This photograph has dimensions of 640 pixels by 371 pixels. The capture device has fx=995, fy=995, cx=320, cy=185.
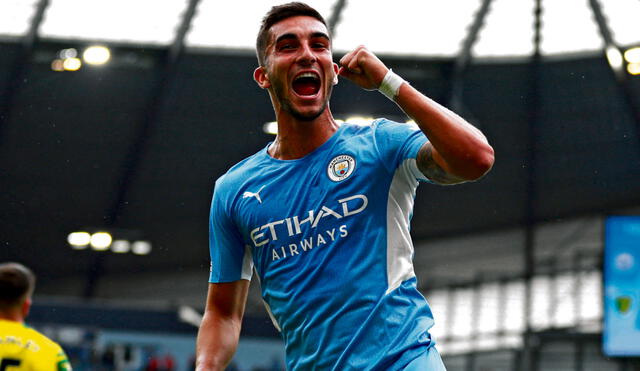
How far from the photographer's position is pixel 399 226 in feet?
9.75

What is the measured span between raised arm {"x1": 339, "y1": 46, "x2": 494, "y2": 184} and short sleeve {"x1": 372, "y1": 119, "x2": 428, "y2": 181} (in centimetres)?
5

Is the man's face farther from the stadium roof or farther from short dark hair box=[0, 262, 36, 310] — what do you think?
the stadium roof

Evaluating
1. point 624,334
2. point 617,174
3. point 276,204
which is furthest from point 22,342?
point 617,174

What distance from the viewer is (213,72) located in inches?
832

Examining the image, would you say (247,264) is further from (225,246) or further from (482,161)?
(482,161)

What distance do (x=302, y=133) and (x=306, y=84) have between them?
7.2 inches

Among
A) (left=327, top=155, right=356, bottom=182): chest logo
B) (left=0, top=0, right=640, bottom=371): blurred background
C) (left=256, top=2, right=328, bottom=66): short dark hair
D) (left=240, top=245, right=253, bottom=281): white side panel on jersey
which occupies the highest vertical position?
(left=0, top=0, right=640, bottom=371): blurred background

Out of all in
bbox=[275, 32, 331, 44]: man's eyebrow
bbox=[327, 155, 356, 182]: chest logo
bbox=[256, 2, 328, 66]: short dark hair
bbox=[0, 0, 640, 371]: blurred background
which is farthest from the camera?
bbox=[0, 0, 640, 371]: blurred background

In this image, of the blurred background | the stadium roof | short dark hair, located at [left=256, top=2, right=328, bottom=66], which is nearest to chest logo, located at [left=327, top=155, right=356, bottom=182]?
short dark hair, located at [left=256, top=2, right=328, bottom=66]


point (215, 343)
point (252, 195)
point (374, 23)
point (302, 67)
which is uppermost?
point (374, 23)

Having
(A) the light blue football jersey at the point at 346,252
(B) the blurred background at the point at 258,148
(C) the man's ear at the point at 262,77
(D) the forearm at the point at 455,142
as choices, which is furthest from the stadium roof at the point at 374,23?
(D) the forearm at the point at 455,142

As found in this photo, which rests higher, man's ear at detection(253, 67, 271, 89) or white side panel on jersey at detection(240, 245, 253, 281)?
man's ear at detection(253, 67, 271, 89)

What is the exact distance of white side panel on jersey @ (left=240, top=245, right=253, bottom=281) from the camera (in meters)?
3.32

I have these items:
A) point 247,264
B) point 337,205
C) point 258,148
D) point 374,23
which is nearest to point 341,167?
point 337,205
